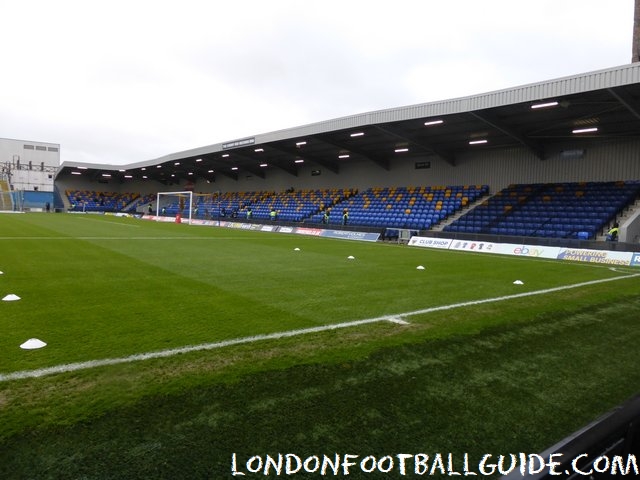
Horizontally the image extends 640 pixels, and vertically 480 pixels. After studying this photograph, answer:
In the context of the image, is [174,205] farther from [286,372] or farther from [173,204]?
[286,372]

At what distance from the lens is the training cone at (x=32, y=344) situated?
4.29m

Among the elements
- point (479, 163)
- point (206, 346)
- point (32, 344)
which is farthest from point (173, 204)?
point (206, 346)

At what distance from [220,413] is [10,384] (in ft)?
6.17

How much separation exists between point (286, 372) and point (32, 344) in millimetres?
2747

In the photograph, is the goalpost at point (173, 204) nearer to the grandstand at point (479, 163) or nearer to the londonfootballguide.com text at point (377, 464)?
the grandstand at point (479, 163)

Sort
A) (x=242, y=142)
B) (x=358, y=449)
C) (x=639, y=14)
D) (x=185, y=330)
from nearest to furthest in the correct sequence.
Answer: (x=358, y=449) → (x=185, y=330) → (x=639, y=14) → (x=242, y=142)

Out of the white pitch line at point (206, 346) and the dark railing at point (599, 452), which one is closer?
the dark railing at point (599, 452)

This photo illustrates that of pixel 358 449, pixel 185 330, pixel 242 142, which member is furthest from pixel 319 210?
pixel 358 449

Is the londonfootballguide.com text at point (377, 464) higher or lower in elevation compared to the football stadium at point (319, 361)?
lower

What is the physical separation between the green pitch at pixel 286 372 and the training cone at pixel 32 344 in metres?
0.07

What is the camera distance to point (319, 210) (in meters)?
36.4

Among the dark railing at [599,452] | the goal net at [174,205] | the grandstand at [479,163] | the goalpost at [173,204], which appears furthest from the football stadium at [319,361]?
the goalpost at [173,204]

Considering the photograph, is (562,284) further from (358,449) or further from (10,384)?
(10,384)

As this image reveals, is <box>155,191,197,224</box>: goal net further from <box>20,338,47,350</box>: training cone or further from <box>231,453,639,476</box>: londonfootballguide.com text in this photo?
<box>231,453,639,476</box>: londonfootballguide.com text
